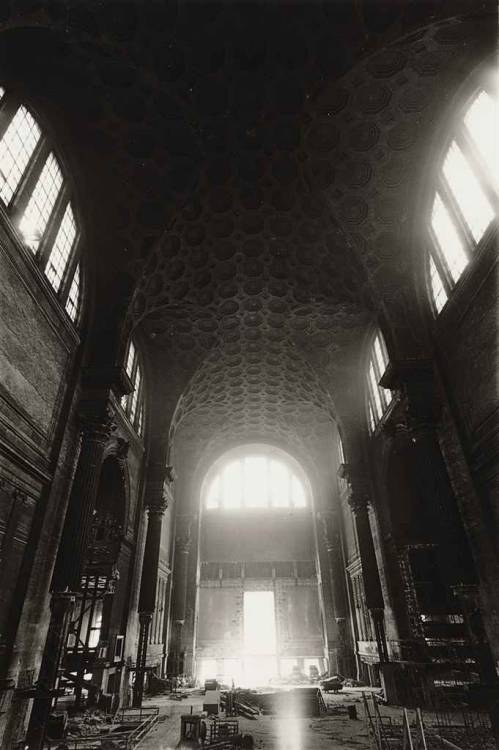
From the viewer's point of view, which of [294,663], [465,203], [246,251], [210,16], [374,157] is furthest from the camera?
[294,663]

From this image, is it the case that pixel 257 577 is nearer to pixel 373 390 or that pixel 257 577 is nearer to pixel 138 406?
pixel 138 406

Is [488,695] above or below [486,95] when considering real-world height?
below

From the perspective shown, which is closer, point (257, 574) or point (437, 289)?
point (437, 289)

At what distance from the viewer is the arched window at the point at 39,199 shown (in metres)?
9.80

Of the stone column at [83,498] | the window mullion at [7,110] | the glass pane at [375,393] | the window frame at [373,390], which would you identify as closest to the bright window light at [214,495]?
the window frame at [373,390]

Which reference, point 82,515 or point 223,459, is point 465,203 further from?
point 223,459

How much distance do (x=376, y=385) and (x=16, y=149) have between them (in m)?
15.0

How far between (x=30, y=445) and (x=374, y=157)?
12.5m

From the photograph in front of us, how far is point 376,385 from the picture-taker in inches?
740

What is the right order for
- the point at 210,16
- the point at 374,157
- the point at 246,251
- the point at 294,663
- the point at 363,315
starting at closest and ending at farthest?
1. the point at 210,16
2. the point at 374,157
3. the point at 246,251
4. the point at 363,315
5. the point at 294,663

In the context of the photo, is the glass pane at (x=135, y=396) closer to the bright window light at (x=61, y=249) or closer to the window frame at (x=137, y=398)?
the window frame at (x=137, y=398)

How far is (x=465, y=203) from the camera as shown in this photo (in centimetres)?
1143

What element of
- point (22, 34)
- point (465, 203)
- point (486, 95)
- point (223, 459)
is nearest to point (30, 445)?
point (22, 34)

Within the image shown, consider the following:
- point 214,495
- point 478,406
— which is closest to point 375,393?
point 478,406
